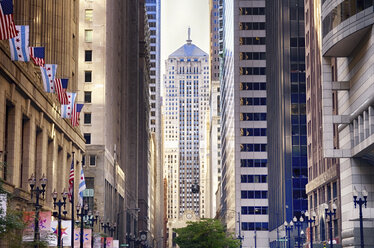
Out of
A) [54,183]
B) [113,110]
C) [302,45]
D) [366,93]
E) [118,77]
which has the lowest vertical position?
[54,183]

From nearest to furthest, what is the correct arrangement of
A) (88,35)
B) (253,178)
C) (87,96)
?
1. (87,96)
2. (88,35)
3. (253,178)

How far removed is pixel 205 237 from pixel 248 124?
1796 inches

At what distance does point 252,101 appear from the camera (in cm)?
16262

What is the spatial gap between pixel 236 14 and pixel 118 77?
184 ft

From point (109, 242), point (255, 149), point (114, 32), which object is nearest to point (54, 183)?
point (109, 242)

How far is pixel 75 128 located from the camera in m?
75.8

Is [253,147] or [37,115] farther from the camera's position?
→ [253,147]

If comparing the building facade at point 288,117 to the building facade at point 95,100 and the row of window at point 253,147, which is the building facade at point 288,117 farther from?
the building facade at point 95,100

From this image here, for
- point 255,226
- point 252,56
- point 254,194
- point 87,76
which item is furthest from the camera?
point 252,56

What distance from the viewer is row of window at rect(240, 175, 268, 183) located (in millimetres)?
158625

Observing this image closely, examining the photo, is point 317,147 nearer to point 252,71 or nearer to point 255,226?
point 255,226

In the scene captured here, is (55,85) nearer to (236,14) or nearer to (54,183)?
(54,183)

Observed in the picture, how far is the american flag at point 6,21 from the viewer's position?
35719 millimetres

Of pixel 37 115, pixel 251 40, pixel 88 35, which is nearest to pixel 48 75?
pixel 37 115
